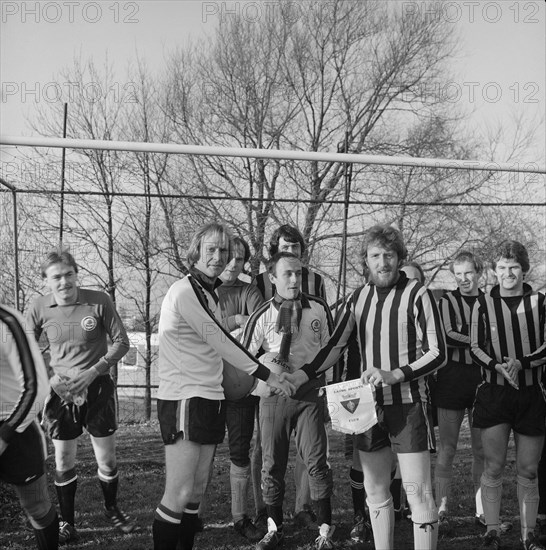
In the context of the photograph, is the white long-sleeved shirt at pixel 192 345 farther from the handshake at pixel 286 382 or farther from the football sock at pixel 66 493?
the football sock at pixel 66 493

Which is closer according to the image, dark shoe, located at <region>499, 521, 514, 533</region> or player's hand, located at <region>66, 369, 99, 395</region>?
player's hand, located at <region>66, 369, 99, 395</region>

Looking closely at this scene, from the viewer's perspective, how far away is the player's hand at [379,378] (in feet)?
10.5

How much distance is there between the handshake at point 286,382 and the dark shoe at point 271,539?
915 millimetres

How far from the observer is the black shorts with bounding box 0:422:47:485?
2.95 meters

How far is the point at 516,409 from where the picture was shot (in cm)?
374

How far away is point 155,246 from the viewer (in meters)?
11.7

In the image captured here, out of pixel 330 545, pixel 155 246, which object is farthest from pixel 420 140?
pixel 330 545

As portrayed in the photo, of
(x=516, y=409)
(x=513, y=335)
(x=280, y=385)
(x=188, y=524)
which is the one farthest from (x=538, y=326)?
(x=188, y=524)

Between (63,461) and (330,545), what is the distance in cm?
164

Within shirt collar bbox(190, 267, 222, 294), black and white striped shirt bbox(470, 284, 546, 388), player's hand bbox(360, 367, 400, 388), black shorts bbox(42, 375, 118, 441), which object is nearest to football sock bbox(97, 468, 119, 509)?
black shorts bbox(42, 375, 118, 441)

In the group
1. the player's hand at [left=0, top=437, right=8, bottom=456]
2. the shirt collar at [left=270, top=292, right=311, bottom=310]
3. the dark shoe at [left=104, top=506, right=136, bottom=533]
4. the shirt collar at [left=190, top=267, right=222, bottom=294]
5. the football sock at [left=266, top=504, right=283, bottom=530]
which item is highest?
the shirt collar at [left=190, top=267, right=222, bottom=294]

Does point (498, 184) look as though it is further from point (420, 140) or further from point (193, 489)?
point (193, 489)

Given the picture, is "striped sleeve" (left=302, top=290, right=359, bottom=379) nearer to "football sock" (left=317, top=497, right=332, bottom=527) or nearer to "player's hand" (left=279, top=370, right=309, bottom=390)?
"player's hand" (left=279, top=370, right=309, bottom=390)

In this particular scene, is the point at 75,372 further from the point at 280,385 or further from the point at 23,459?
the point at 280,385
